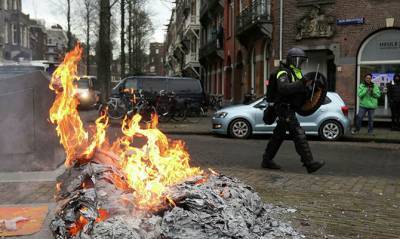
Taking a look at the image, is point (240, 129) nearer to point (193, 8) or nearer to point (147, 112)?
point (147, 112)

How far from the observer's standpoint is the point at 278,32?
21.9 meters

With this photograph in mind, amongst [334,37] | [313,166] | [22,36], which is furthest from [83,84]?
[22,36]

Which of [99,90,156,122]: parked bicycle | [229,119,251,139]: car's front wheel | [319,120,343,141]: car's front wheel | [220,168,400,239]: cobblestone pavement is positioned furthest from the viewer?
[99,90,156,122]: parked bicycle

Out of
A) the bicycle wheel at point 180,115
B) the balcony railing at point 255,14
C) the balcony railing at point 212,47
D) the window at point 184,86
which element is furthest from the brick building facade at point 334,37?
the balcony railing at point 212,47

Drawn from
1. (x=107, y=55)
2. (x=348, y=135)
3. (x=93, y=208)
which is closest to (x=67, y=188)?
(x=93, y=208)

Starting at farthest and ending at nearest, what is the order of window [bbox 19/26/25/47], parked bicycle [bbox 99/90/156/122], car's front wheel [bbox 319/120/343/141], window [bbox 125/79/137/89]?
window [bbox 19/26/25/47]
window [bbox 125/79/137/89]
parked bicycle [bbox 99/90/156/122]
car's front wheel [bbox 319/120/343/141]

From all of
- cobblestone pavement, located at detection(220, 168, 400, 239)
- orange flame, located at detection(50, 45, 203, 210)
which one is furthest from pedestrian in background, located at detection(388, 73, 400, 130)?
orange flame, located at detection(50, 45, 203, 210)

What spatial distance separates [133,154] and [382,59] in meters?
16.7

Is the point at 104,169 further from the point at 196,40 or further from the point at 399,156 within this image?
the point at 196,40

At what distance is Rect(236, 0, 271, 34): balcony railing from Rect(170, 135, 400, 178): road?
9.40 m

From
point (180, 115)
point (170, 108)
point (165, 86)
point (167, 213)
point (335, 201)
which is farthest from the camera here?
point (165, 86)

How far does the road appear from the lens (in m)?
9.34

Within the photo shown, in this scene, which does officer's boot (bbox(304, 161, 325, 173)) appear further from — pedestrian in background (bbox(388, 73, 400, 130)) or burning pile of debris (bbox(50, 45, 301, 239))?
pedestrian in background (bbox(388, 73, 400, 130))

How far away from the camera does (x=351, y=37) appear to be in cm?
2008
